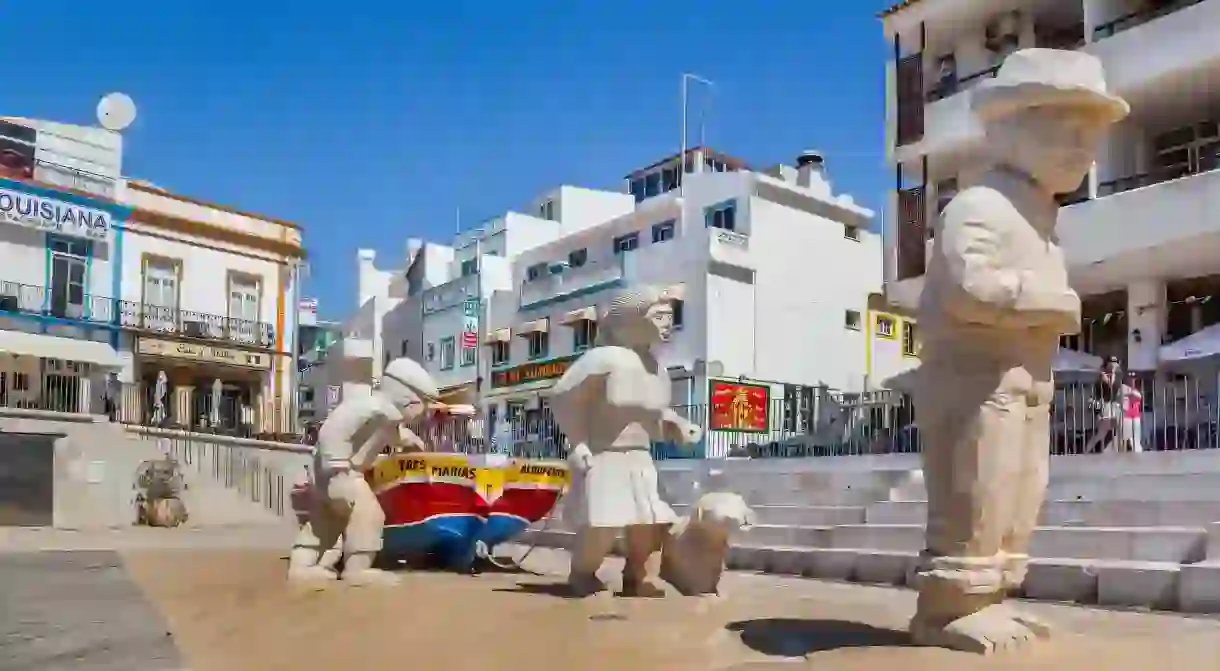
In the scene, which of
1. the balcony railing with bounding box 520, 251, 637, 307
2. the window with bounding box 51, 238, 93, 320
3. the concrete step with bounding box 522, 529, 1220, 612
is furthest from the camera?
the balcony railing with bounding box 520, 251, 637, 307

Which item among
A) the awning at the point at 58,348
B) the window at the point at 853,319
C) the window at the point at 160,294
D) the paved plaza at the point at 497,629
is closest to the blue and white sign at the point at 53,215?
the window at the point at 160,294

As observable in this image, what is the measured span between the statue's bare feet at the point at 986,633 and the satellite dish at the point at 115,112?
30.3 meters

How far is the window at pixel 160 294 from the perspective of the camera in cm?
2994

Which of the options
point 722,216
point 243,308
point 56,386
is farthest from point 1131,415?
point 243,308

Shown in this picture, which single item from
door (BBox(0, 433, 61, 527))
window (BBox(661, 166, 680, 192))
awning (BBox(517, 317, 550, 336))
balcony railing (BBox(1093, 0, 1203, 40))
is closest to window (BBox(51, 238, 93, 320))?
door (BBox(0, 433, 61, 527))

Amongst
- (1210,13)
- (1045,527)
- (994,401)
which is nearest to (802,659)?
(994,401)

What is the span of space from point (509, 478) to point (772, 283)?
19.2 m

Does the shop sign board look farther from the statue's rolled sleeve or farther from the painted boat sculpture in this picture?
the statue's rolled sleeve

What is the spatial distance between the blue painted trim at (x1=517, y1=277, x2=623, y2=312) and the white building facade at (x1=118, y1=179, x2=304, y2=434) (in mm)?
7150

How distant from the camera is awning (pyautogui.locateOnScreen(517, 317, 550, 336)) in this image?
1259 inches

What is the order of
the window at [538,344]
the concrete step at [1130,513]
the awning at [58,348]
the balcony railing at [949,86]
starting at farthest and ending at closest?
the window at [538,344] → the awning at [58,348] → the balcony railing at [949,86] → the concrete step at [1130,513]

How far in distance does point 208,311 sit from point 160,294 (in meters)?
1.36

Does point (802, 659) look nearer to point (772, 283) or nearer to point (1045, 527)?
point (1045, 527)

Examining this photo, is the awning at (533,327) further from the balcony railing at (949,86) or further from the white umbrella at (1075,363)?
the white umbrella at (1075,363)
